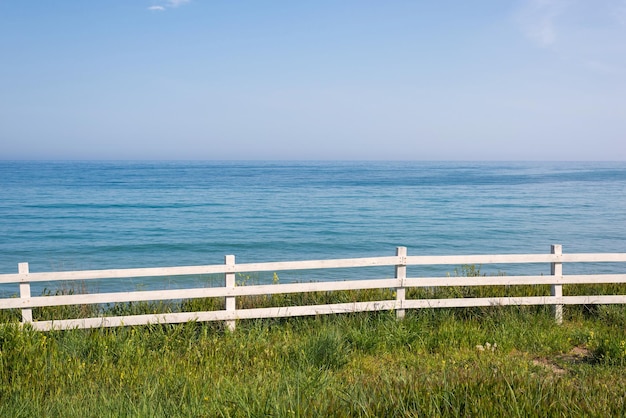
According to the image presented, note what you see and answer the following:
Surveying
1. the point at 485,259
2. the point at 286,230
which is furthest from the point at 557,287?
the point at 286,230

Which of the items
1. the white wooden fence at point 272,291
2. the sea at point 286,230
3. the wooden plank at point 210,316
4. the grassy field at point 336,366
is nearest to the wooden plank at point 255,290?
the white wooden fence at point 272,291

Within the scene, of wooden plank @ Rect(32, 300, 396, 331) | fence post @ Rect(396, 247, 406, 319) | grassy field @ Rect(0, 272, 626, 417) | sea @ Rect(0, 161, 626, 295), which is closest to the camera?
grassy field @ Rect(0, 272, 626, 417)

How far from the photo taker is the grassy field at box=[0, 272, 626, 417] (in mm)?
4750

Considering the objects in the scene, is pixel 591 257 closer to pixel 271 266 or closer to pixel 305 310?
pixel 305 310

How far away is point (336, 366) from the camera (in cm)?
742

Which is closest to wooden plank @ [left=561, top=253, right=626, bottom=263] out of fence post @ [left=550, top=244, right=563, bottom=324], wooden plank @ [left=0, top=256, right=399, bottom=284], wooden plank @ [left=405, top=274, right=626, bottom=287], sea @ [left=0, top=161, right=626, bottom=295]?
fence post @ [left=550, top=244, right=563, bottom=324]

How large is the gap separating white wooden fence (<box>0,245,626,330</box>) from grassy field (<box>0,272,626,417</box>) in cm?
19

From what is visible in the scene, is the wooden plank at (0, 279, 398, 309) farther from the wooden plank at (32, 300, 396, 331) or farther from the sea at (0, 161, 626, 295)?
the sea at (0, 161, 626, 295)

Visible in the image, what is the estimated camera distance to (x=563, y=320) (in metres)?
10.1

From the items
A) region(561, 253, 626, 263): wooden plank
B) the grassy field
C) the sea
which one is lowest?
the sea

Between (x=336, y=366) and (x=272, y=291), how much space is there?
2344 mm

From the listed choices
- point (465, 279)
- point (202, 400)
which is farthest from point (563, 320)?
point (202, 400)

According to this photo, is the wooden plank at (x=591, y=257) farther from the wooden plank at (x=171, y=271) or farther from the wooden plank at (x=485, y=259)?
the wooden plank at (x=171, y=271)

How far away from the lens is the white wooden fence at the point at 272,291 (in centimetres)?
897
